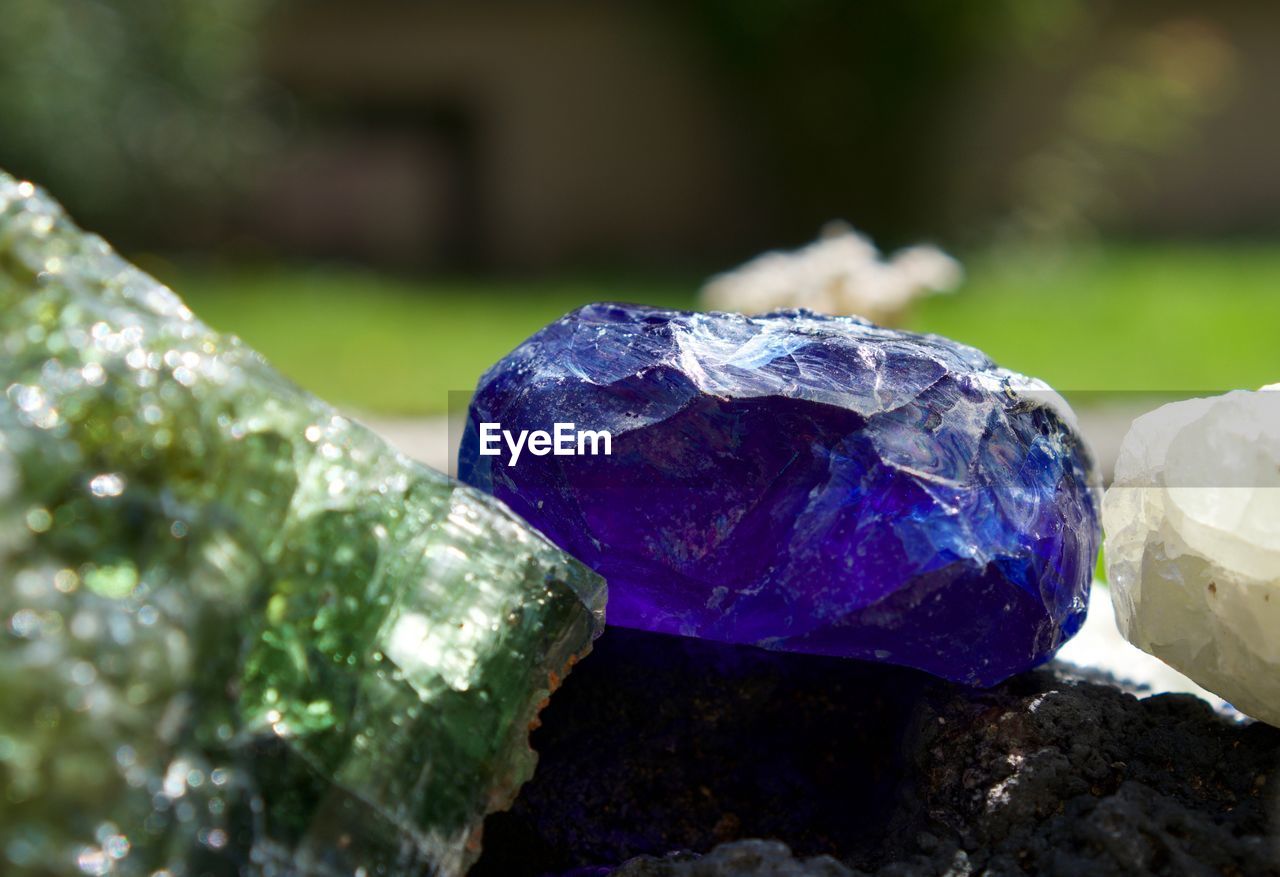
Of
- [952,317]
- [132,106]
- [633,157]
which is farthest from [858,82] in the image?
[132,106]

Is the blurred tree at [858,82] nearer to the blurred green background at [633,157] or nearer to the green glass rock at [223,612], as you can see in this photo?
the blurred green background at [633,157]

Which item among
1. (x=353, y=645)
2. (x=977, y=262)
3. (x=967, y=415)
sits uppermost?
(x=977, y=262)

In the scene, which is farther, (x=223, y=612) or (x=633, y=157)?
(x=633, y=157)

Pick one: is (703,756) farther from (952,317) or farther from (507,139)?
(507,139)

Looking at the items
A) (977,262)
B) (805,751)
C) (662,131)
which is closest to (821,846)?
(805,751)

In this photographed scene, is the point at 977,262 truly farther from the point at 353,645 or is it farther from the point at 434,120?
the point at 353,645

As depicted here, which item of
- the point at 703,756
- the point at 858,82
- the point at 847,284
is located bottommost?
the point at 703,756
